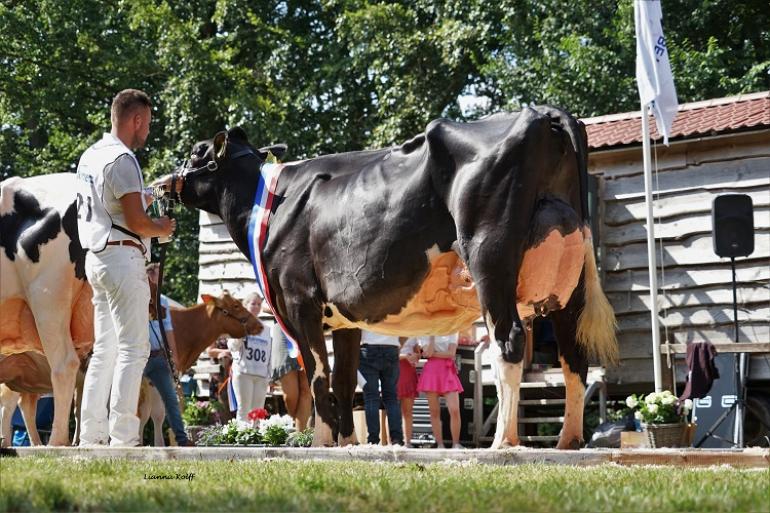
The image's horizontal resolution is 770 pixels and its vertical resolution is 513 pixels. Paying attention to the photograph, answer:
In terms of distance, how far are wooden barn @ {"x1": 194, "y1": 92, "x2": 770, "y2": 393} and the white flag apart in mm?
1754

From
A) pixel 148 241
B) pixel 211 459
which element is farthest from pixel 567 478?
pixel 148 241

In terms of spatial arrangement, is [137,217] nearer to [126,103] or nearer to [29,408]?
[126,103]

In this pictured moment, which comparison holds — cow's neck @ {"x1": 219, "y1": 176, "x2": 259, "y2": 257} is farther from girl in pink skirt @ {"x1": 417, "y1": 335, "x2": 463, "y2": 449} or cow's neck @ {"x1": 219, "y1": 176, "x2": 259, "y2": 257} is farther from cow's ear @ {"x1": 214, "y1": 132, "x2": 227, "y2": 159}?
girl in pink skirt @ {"x1": 417, "y1": 335, "x2": 463, "y2": 449}

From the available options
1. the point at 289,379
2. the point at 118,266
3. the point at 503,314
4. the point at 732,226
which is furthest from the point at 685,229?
the point at 118,266

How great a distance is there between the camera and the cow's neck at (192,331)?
49.0 feet

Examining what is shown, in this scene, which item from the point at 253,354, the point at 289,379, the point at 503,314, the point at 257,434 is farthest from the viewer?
the point at 289,379

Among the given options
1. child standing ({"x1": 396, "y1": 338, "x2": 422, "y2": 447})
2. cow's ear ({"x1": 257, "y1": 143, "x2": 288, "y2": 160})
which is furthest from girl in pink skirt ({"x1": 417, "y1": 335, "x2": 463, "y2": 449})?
cow's ear ({"x1": 257, "y1": 143, "x2": 288, "y2": 160})

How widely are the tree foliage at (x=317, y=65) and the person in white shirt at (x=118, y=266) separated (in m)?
14.5

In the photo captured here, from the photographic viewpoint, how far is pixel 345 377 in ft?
30.4

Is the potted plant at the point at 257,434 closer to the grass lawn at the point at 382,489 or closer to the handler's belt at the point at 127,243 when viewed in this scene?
the handler's belt at the point at 127,243

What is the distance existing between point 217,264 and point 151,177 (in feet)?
20.9

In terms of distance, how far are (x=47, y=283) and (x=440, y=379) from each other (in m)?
5.79

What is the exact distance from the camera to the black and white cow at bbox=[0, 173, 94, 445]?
30.7 feet

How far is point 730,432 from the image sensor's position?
44.7 feet
